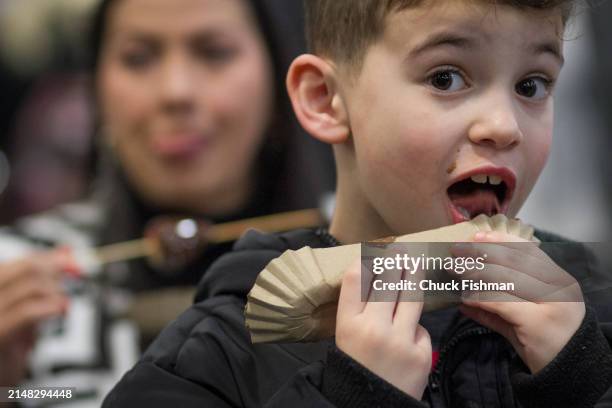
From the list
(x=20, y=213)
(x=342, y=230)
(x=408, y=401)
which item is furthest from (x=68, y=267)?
(x=408, y=401)

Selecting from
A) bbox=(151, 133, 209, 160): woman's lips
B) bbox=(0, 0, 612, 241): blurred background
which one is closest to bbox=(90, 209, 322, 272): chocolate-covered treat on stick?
bbox=(151, 133, 209, 160): woman's lips

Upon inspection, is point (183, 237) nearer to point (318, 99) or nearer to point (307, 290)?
point (318, 99)

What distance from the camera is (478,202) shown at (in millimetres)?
830

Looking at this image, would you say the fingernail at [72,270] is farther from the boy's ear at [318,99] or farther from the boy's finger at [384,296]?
the boy's finger at [384,296]

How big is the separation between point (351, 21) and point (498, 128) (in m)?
0.19

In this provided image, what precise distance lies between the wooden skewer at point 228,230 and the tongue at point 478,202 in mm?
943

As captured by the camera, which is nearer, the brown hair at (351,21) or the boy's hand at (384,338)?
the boy's hand at (384,338)

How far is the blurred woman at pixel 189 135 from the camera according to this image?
182cm

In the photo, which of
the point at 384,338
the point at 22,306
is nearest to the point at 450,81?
the point at 384,338

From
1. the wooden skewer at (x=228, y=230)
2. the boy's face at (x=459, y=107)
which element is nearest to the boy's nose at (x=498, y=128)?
the boy's face at (x=459, y=107)

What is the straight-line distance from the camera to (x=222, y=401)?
80cm

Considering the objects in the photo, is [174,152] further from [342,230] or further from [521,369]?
[521,369]

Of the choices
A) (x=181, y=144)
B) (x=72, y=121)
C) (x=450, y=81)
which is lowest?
(x=450, y=81)

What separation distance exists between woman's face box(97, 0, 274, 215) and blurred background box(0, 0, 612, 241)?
0.23m
